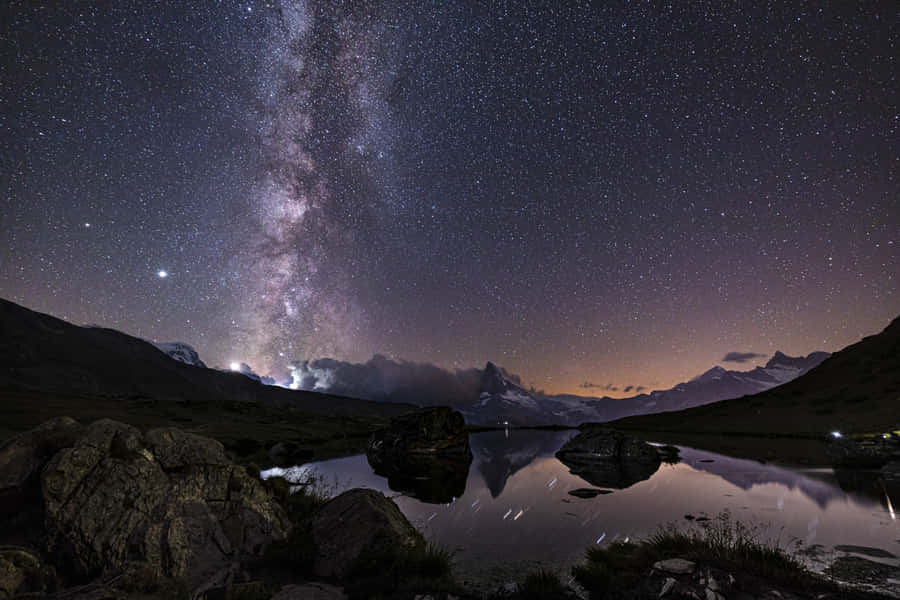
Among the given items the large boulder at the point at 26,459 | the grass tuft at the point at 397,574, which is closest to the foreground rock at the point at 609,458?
the grass tuft at the point at 397,574

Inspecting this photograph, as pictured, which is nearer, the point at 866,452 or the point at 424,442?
the point at 866,452

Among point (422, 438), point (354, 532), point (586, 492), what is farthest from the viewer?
point (422, 438)

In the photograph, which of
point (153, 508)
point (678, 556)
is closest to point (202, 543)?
point (153, 508)

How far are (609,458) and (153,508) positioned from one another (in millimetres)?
44609

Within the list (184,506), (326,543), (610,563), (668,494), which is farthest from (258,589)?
(668,494)

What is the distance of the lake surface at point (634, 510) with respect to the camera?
46.8 ft

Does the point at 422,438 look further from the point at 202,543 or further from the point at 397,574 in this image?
the point at 397,574

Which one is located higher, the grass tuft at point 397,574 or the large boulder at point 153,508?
the large boulder at point 153,508

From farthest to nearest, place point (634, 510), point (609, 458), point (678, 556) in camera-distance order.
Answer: point (609, 458) → point (634, 510) → point (678, 556)

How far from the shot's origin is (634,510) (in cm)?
1973

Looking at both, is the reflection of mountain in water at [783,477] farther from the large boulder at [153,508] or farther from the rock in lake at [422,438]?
the rock in lake at [422,438]

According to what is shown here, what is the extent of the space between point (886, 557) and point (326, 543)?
16.5 meters

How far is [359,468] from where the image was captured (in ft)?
128

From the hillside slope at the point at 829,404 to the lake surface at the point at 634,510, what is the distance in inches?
2245
